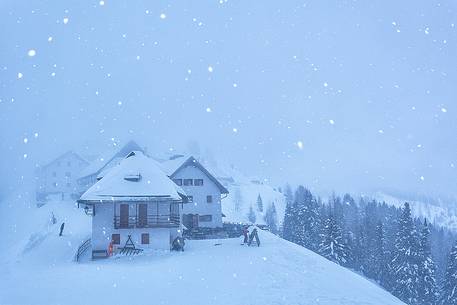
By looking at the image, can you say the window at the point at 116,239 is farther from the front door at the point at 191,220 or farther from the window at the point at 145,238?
the front door at the point at 191,220

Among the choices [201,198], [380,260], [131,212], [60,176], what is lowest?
[380,260]

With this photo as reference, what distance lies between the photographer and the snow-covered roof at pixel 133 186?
123 feet

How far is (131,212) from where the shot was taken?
126 ft

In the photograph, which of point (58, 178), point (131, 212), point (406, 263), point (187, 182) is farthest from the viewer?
point (58, 178)

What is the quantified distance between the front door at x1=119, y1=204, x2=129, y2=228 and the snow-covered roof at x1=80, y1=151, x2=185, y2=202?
1.28 meters

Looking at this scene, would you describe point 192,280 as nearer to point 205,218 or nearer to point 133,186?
point 133,186

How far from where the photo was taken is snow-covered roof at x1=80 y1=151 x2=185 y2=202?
123 ft

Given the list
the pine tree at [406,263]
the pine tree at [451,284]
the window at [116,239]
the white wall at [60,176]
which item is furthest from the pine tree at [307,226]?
the white wall at [60,176]

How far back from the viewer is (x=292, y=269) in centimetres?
3073

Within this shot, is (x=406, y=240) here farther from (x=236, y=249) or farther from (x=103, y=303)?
(x=103, y=303)

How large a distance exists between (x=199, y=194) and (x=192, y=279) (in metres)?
27.9

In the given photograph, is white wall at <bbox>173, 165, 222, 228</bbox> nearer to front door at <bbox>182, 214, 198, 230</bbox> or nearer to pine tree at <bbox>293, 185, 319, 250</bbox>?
front door at <bbox>182, 214, 198, 230</bbox>

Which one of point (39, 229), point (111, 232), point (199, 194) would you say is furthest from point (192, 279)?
point (39, 229)

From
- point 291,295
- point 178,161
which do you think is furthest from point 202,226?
point 291,295
